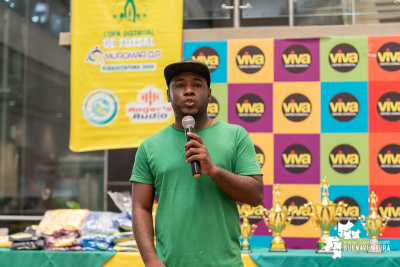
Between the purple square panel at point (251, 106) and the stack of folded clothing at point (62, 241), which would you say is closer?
the stack of folded clothing at point (62, 241)

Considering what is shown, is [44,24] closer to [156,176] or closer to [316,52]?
[316,52]

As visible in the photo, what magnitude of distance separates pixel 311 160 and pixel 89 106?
2126 millimetres

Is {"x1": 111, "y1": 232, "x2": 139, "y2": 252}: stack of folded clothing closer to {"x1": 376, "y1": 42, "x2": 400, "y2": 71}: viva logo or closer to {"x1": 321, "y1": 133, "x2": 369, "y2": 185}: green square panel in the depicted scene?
{"x1": 321, "y1": 133, "x2": 369, "y2": 185}: green square panel

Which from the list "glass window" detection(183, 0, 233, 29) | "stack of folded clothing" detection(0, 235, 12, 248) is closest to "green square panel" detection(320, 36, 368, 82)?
"glass window" detection(183, 0, 233, 29)

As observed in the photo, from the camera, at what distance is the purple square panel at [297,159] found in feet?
12.3

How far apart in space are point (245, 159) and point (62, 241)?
204 centimetres

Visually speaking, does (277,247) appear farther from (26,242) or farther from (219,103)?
(26,242)

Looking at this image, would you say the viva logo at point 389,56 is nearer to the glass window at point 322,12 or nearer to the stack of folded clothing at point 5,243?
the glass window at point 322,12

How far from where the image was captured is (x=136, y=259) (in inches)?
110

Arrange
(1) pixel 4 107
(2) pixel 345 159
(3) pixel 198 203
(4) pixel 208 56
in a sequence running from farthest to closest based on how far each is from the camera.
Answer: (1) pixel 4 107 → (4) pixel 208 56 → (2) pixel 345 159 → (3) pixel 198 203

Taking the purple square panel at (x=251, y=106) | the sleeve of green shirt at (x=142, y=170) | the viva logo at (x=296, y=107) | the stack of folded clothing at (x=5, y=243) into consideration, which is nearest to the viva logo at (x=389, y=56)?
the viva logo at (x=296, y=107)

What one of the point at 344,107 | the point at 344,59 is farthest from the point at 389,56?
the point at 344,107

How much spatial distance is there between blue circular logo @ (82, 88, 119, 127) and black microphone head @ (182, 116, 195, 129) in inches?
107

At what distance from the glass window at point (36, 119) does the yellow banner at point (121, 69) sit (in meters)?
0.51
